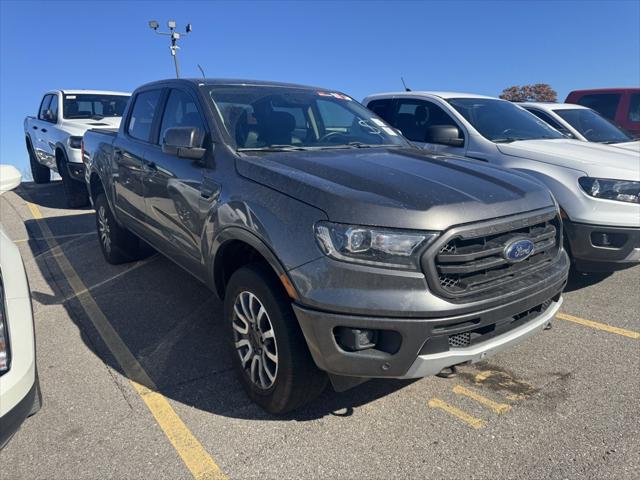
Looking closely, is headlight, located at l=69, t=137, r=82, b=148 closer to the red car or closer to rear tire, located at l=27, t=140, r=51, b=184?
rear tire, located at l=27, t=140, r=51, b=184

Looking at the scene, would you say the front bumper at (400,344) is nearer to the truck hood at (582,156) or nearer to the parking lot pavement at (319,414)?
the parking lot pavement at (319,414)

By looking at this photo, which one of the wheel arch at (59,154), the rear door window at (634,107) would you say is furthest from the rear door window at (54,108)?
the rear door window at (634,107)

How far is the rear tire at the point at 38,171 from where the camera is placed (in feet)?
37.8

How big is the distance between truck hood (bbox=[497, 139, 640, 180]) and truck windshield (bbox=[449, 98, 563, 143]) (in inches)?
10.0

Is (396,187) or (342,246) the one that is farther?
(396,187)

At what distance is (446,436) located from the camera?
2584 mm

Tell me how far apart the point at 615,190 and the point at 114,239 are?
4978mm

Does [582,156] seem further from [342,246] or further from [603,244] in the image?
[342,246]

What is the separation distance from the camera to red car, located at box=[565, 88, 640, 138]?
10.4 meters

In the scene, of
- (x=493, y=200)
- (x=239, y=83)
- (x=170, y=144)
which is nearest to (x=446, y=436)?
(x=493, y=200)

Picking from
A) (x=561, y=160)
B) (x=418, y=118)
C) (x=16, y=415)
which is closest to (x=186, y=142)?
(x=16, y=415)

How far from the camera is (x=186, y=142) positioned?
9.94 ft

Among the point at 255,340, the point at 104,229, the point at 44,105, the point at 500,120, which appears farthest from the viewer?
the point at 44,105

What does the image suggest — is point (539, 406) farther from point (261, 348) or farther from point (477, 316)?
point (261, 348)
